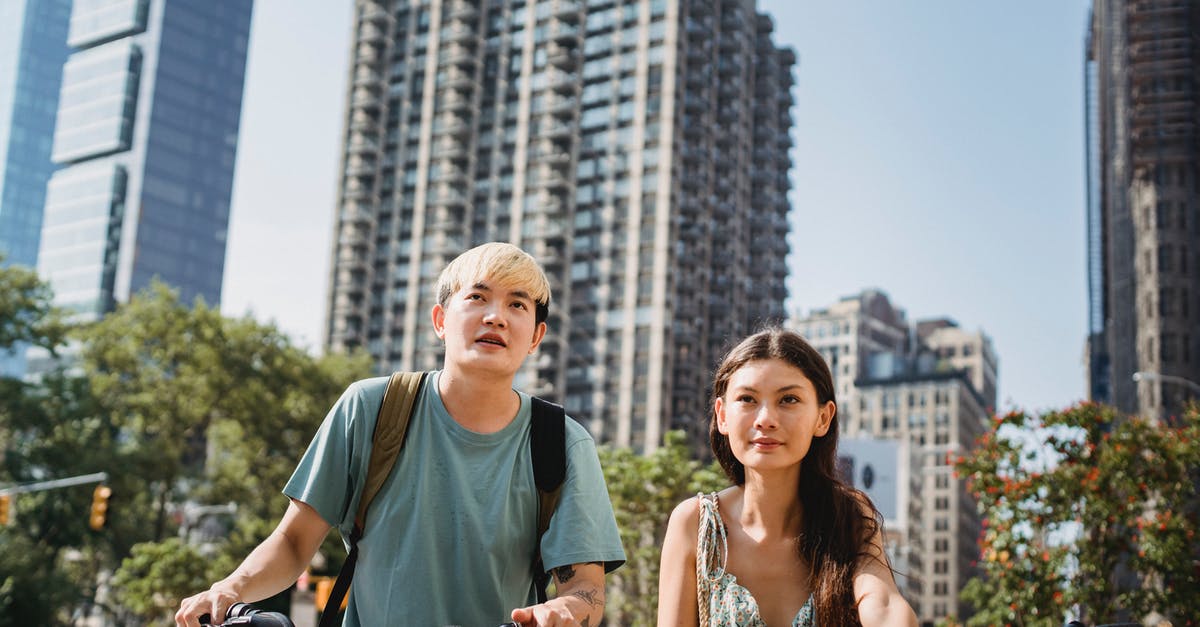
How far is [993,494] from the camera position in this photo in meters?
15.1

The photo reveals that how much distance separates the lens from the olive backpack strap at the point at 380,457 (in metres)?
3.55

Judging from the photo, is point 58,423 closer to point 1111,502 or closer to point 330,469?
point 1111,502

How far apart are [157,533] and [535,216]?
53762 millimetres

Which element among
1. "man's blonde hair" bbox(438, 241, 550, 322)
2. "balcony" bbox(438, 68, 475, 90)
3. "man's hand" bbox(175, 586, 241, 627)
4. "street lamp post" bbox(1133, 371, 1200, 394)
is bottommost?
"man's hand" bbox(175, 586, 241, 627)

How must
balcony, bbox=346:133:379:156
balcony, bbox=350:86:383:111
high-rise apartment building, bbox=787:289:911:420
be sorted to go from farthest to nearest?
high-rise apartment building, bbox=787:289:911:420
balcony, bbox=350:86:383:111
balcony, bbox=346:133:379:156

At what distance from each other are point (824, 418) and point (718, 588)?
647mm

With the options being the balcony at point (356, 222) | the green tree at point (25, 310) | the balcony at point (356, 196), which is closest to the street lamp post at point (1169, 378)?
the green tree at point (25, 310)

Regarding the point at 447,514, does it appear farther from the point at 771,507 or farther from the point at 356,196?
the point at 356,196

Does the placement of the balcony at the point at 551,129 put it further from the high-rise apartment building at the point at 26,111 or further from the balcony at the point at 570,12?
the high-rise apartment building at the point at 26,111

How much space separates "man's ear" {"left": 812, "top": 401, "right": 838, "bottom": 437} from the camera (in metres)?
3.87

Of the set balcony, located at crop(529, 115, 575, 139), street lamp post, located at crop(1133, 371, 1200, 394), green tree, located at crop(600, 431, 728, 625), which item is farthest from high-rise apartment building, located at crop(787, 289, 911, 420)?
green tree, located at crop(600, 431, 728, 625)

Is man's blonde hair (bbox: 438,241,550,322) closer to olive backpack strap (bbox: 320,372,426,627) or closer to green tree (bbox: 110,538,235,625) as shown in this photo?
olive backpack strap (bbox: 320,372,426,627)

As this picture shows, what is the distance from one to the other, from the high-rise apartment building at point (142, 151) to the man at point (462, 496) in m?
126

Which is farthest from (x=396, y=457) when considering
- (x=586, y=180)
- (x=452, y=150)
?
(x=452, y=150)
